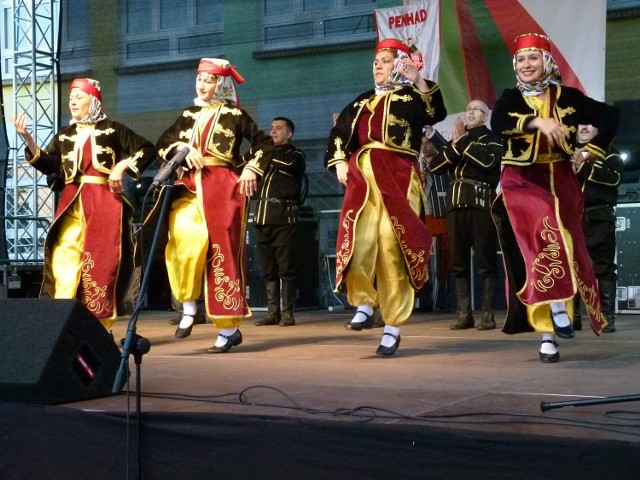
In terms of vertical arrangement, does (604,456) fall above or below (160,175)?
below

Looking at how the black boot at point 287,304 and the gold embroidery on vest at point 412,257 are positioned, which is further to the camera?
the black boot at point 287,304

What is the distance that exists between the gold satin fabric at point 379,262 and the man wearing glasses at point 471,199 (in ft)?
6.80

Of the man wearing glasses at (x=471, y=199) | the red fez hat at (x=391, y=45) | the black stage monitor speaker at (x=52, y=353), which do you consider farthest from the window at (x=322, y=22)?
the black stage monitor speaker at (x=52, y=353)

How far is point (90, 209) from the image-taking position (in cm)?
607

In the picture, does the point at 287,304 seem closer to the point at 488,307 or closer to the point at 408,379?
the point at 488,307

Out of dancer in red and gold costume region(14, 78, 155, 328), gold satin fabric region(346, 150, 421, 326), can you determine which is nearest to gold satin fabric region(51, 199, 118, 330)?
dancer in red and gold costume region(14, 78, 155, 328)

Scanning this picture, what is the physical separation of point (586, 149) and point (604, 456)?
2431 mm

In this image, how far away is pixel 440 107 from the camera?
5.42 metres

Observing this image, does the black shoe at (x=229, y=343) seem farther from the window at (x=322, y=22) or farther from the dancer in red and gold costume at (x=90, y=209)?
the window at (x=322, y=22)

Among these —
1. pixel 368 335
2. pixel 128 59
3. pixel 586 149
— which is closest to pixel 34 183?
pixel 128 59

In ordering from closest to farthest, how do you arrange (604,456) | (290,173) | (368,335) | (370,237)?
(604,456) → (370,237) → (368,335) → (290,173)

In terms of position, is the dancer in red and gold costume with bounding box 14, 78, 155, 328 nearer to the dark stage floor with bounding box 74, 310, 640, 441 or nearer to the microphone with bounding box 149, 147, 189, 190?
the dark stage floor with bounding box 74, 310, 640, 441

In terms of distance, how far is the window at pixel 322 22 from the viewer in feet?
28.8

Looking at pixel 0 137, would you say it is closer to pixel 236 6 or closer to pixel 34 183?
pixel 34 183
